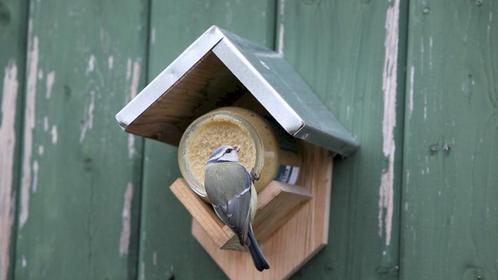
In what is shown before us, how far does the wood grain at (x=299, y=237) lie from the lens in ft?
7.91

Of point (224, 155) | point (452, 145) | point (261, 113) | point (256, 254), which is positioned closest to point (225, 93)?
point (261, 113)

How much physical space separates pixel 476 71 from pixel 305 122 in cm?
50

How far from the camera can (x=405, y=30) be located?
8.00 feet

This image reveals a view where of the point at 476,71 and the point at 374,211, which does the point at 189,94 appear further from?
the point at 476,71

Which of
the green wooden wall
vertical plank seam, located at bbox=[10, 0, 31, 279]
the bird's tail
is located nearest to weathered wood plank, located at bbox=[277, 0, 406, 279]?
the green wooden wall

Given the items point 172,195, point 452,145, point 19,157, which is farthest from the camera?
point 19,157

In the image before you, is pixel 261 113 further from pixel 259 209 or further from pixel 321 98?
pixel 259 209

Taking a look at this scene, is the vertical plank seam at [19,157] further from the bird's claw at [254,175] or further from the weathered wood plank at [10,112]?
the bird's claw at [254,175]

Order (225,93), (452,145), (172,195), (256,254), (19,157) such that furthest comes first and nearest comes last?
(19,157), (172,195), (225,93), (452,145), (256,254)

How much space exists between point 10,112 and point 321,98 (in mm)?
865

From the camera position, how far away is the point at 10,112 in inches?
106

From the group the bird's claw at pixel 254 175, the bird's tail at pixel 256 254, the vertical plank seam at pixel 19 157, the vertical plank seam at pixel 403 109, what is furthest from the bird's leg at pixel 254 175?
the vertical plank seam at pixel 19 157

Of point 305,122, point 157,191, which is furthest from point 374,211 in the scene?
point 157,191

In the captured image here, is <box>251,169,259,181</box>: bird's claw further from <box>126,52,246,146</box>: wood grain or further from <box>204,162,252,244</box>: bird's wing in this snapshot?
<box>126,52,246,146</box>: wood grain
